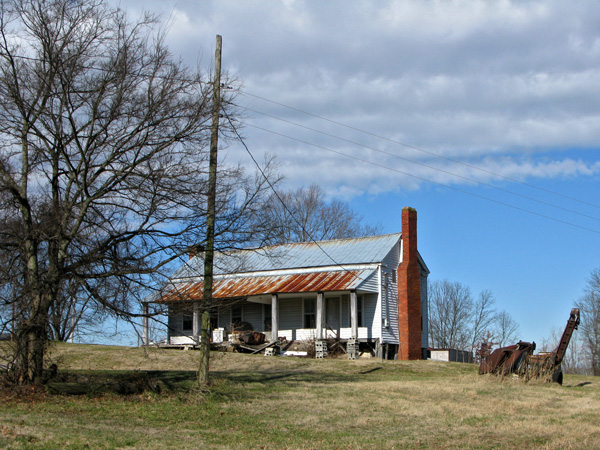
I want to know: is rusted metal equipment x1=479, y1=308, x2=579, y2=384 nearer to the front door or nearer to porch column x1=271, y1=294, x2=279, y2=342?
the front door

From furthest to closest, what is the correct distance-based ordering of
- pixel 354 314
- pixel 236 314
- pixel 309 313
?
pixel 236 314 < pixel 309 313 < pixel 354 314

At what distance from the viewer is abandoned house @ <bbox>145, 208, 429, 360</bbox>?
30.7m

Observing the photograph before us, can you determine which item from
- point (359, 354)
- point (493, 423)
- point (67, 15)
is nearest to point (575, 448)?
point (493, 423)

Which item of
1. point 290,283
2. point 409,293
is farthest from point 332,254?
point 409,293

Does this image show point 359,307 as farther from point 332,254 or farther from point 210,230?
point 210,230

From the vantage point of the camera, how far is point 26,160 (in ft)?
46.9

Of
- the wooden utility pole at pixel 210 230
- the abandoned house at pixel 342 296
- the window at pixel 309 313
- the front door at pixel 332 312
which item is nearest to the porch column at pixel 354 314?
the abandoned house at pixel 342 296

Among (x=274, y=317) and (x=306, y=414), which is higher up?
(x=274, y=317)

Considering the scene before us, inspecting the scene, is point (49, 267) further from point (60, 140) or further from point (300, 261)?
point (300, 261)

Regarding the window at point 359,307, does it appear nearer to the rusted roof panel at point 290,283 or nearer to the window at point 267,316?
the rusted roof panel at point 290,283

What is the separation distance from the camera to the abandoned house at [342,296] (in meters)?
30.7

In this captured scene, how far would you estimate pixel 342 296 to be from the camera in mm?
32125

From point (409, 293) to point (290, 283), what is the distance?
5.82 m

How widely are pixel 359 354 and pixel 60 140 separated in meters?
19.5
